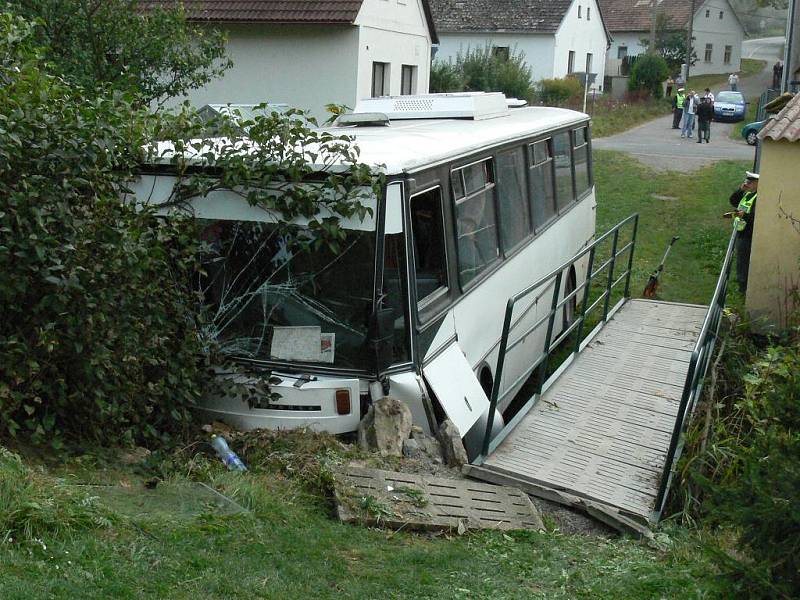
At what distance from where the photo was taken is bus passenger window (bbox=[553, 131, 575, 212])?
11.6m

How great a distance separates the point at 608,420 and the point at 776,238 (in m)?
4.26

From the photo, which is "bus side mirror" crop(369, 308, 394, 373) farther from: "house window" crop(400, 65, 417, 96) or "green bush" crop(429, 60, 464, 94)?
"green bush" crop(429, 60, 464, 94)

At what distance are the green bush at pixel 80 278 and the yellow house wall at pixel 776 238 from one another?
283 inches

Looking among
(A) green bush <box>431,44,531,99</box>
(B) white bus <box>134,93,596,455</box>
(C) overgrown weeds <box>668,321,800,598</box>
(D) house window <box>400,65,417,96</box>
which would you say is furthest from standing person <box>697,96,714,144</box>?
(C) overgrown weeds <box>668,321,800,598</box>

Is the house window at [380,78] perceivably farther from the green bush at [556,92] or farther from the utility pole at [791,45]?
the green bush at [556,92]

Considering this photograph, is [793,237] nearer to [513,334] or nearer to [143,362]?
[513,334]

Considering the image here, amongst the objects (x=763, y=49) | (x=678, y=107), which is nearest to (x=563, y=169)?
(x=678, y=107)

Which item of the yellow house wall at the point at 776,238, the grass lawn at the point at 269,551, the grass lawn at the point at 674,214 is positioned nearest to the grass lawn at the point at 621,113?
the grass lawn at the point at 674,214

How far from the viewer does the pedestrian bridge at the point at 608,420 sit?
6.48m

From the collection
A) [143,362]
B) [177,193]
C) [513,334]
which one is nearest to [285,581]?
[143,362]

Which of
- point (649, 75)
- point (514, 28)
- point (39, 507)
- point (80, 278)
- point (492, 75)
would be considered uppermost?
point (514, 28)

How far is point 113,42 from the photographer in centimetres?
1301

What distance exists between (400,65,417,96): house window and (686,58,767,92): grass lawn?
3759 centimetres

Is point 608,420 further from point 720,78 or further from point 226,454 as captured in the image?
point 720,78
